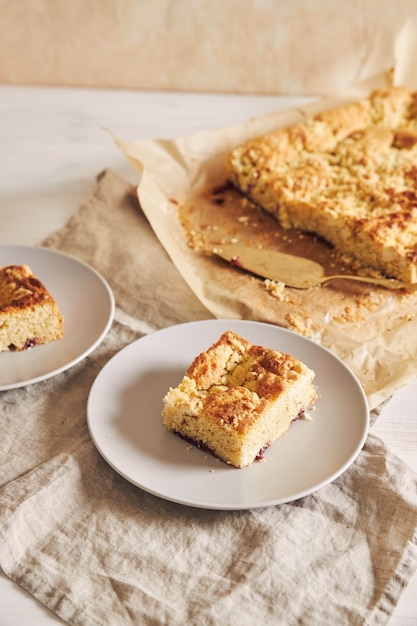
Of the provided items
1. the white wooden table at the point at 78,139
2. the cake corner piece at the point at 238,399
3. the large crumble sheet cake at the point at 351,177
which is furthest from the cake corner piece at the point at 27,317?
the large crumble sheet cake at the point at 351,177

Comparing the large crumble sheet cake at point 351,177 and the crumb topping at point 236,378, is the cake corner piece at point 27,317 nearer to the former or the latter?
the crumb topping at point 236,378

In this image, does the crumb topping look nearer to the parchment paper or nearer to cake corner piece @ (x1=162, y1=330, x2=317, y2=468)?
cake corner piece @ (x1=162, y1=330, x2=317, y2=468)

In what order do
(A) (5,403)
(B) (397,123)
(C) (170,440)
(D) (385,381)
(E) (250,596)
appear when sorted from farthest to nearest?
(B) (397,123) → (D) (385,381) → (A) (5,403) → (C) (170,440) → (E) (250,596)

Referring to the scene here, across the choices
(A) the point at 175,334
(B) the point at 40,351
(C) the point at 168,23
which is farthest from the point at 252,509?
(C) the point at 168,23

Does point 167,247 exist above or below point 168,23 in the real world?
below

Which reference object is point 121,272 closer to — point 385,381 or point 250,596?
point 385,381

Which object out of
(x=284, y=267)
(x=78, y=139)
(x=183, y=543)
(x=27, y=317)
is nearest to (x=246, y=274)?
(x=284, y=267)

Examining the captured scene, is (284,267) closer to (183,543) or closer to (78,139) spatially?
(183,543)
